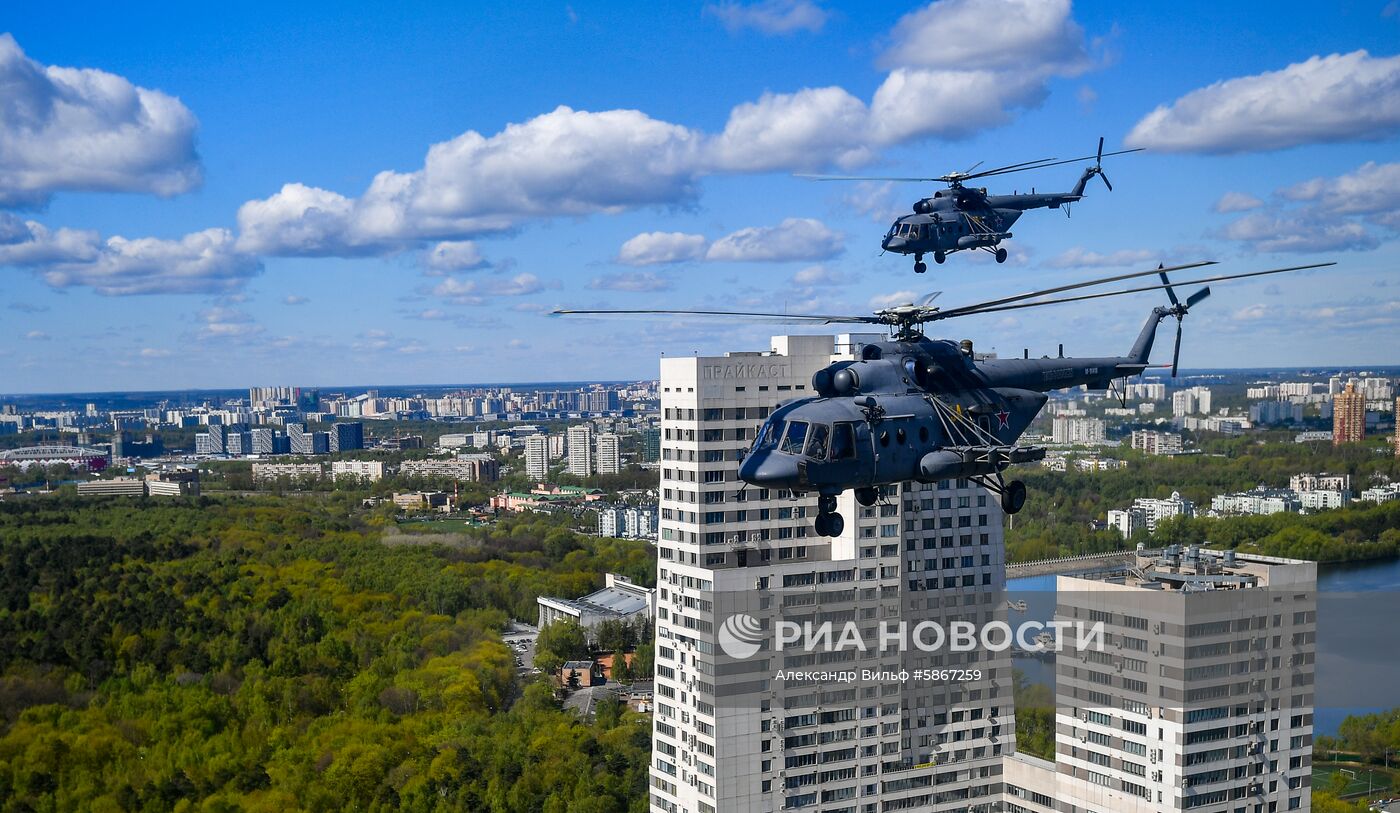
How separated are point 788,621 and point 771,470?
47.5 feet

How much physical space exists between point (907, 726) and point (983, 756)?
209 cm

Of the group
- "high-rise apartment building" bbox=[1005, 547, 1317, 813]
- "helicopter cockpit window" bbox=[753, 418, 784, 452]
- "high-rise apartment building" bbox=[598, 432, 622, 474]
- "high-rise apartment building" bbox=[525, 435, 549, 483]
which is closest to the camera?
"helicopter cockpit window" bbox=[753, 418, 784, 452]

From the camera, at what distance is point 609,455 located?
115 meters

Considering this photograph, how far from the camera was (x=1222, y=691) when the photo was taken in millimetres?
23281

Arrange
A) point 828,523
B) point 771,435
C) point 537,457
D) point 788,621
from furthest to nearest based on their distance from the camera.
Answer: point 537,457
point 788,621
point 828,523
point 771,435

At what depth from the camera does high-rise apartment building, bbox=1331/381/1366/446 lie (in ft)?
311

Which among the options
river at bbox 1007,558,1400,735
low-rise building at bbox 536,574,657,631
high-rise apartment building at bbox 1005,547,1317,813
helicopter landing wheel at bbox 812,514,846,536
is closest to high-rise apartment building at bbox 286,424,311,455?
low-rise building at bbox 536,574,657,631

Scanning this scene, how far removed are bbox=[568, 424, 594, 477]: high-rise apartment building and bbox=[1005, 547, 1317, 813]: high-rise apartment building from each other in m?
90.9

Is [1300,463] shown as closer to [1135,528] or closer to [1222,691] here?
[1135,528]

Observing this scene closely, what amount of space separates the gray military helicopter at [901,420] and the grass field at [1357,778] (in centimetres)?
2685

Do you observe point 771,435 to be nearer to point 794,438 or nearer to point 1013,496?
point 794,438

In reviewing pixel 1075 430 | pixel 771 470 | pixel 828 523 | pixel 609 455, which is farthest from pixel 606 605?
pixel 609 455

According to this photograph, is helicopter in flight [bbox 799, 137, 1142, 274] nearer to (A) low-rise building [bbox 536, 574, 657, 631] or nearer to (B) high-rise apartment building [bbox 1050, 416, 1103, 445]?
(A) low-rise building [bbox 536, 574, 657, 631]

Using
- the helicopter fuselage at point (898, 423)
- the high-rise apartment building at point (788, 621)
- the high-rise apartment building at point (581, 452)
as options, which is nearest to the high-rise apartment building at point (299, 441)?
the high-rise apartment building at point (581, 452)
